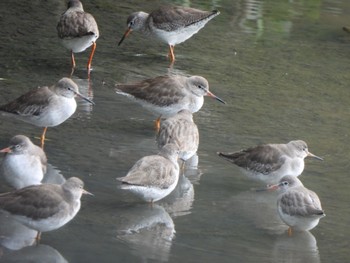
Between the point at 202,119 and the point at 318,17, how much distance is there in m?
6.46

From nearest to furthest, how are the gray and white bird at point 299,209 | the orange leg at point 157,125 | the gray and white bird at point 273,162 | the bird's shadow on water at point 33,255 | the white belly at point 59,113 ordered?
the bird's shadow on water at point 33,255, the gray and white bird at point 299,209, the gray and white bird at point 273,162, the white belly at point 59,113, the orange leg at point 157,125

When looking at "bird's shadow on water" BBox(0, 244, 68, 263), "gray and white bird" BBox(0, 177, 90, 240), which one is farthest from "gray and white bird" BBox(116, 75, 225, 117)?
"bird's shadow on water" BBox(0, 244, 68, 263)

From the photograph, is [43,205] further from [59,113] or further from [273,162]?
[273,162]

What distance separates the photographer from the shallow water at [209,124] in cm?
905

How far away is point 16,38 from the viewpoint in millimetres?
15562

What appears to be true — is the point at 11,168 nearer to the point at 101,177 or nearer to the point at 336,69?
the point at 101,177

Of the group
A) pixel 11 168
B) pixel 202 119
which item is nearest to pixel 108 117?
pixel 202 119

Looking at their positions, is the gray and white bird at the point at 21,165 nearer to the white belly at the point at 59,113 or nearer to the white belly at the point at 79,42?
the white belly at the point at 59,113

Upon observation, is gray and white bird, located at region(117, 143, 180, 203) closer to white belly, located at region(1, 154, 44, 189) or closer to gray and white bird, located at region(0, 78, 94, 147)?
white belly, located at region(1, 154, 44, 189)

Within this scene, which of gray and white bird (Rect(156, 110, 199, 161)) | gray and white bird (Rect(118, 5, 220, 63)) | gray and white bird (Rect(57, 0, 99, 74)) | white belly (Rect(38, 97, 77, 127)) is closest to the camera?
gray and white bird (Rect(156, 110, 199, 161))

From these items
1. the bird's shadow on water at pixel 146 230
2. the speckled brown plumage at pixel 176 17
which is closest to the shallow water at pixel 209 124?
the bird's shadow on water at pixel 146 230

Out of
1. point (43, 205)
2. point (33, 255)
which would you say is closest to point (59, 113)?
point (43, 205)

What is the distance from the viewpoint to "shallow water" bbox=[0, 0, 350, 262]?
9.05 m

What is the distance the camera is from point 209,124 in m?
12.5
